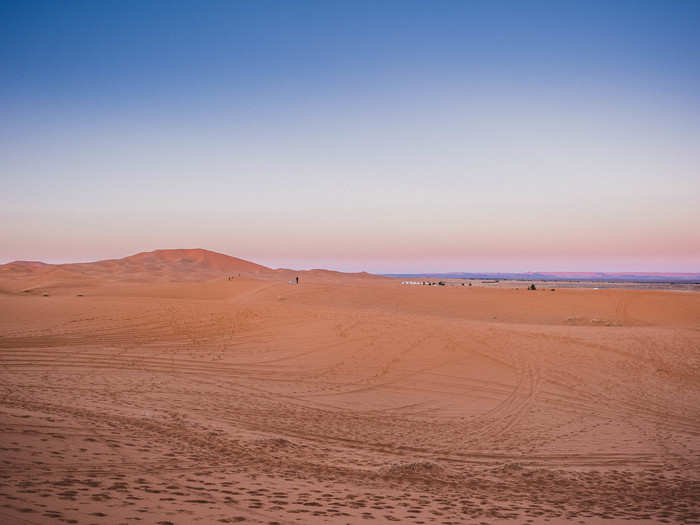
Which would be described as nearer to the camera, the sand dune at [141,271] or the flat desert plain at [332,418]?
the flat desert plain at [332,418]

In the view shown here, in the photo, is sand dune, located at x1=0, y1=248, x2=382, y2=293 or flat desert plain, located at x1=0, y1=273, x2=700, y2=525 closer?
flat desert plain, located at x1=0, y1=273, x2=700, y2=525

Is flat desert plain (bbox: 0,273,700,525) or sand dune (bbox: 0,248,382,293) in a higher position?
Answer: sand dune (bbox: 0,248,382,293)

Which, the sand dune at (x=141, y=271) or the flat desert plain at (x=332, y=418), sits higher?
the sand dune at (x=141, y=271)

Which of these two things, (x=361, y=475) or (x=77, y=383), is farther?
(x=77, y=383)

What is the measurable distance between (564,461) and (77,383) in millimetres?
10832

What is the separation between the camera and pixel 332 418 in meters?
10.5

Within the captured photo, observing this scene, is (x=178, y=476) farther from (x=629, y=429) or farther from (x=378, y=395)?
(x=629, y=429)

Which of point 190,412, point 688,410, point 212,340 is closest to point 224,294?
point 212,340

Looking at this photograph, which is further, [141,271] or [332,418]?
[141,271]

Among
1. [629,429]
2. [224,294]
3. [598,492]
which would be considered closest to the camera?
[598,492]

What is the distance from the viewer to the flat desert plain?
5.29 metres

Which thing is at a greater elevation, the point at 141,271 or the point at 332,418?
the point at 141,271

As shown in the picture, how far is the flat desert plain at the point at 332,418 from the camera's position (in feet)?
17.4

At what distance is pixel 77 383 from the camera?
11.5 metres
